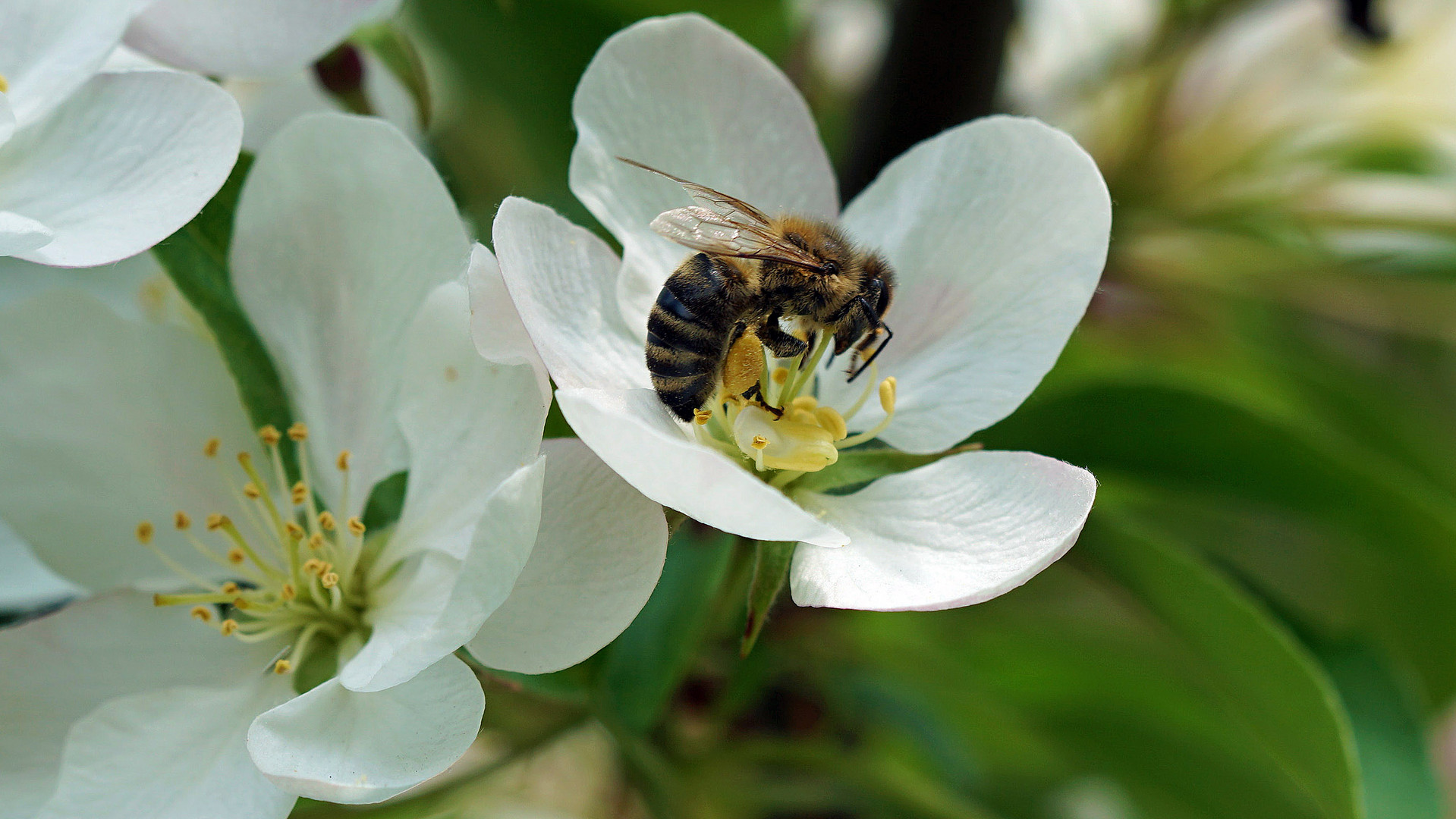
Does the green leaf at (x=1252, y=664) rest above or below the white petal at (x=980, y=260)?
below

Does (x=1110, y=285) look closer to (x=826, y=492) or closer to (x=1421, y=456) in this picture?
(x=1421, y=456)

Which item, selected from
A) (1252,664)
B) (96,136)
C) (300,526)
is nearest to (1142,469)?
(1252,664)

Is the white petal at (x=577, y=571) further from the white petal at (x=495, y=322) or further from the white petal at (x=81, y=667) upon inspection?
the white petal at (x=81, y=667)

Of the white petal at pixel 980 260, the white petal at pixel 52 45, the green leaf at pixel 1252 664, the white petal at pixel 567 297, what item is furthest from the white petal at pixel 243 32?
the green leaf at pixel 1252 664

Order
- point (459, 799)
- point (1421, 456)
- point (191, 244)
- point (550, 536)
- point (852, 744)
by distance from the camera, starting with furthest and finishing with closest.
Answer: point (1421, 456) → point (852, 744) → point (459, 799) → point (191, 244) → point (550, 536)

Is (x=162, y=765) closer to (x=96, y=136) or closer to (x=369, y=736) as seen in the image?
(x=369, y=736)

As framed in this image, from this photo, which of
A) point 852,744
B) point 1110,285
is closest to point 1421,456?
point 1110,285
